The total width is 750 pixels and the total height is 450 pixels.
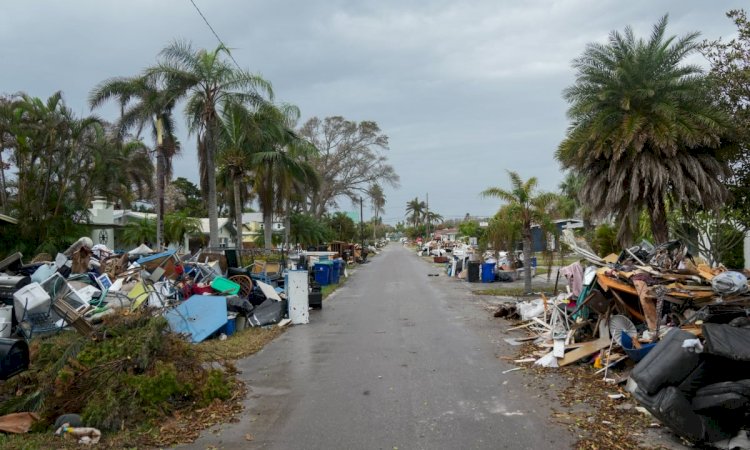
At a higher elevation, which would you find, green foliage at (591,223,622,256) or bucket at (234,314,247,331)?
green foliage at (591,223,622,256)

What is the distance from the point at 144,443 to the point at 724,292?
290 inches

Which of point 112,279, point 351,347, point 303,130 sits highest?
point 303,130

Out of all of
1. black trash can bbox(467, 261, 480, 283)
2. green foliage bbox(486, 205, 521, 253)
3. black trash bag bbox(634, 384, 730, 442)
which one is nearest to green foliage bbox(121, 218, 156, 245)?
black trash can bbox(467, 261, 480, 283)

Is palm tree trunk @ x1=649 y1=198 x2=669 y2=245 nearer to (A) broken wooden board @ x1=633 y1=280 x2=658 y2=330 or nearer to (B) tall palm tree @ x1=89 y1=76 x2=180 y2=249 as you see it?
(A) broken wooden board @ x1=633 y1=280 x2=658 y2=330

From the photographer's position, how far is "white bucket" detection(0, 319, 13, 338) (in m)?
11.0

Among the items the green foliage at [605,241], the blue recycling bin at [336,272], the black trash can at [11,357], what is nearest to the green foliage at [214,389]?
the black trash can at [11,357]

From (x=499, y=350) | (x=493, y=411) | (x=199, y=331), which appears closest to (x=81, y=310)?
(x=199, y=331)

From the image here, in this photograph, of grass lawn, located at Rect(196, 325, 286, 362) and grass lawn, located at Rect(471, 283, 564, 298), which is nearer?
grass lawn, located at Rect(196, 325, 286, 362)

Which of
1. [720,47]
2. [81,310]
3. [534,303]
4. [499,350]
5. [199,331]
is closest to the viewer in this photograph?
[499,350]

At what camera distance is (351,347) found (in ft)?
34.9

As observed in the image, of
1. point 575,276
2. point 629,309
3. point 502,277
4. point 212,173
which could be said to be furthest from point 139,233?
point 629,309

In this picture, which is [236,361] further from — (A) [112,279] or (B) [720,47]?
(B) [720,47]

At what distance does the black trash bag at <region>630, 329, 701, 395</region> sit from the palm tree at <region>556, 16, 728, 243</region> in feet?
32.5

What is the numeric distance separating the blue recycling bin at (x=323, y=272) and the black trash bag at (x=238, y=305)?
12.2m
